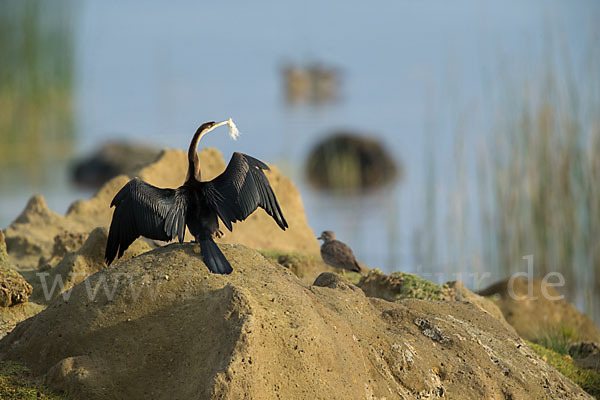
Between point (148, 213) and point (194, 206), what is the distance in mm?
268

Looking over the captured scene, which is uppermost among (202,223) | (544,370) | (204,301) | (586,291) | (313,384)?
(202,223)

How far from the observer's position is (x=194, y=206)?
4789mm

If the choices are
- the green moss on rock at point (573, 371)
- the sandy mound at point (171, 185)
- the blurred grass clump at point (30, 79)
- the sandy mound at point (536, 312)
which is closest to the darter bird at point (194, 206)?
the green moss on rock at point (573, 371)

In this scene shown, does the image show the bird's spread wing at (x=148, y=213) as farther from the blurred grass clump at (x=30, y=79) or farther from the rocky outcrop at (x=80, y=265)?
the blurred grass clump at (x=30, y=79)

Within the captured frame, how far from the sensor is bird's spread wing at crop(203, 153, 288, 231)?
4.73 metres

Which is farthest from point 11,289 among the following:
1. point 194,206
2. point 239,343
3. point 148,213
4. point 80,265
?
point 239,343

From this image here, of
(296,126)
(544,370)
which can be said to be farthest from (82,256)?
(296,126)

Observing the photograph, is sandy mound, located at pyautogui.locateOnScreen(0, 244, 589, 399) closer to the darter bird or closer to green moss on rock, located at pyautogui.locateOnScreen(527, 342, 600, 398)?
the darter bird

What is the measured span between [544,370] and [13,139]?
13.5 metres

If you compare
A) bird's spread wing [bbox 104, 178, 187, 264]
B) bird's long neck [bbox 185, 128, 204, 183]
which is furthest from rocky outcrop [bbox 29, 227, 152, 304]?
bird's long neck [bbox 185, 128, 204, 183]

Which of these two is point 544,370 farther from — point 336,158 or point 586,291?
point 336,158

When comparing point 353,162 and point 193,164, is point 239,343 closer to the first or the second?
point 193,164

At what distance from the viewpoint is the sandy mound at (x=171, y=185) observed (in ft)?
26.9

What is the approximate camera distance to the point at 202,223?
4688 millimetres
